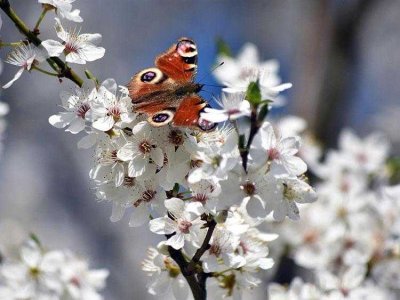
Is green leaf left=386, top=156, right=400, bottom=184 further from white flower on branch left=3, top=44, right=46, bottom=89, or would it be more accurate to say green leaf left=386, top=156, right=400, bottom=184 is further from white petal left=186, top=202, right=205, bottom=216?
white flower on branch left=3, top=44, right=46, bottom=89

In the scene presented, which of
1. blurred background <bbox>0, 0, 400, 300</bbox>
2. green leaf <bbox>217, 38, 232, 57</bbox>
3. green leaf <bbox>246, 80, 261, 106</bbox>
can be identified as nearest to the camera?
green leaf <bbox>246, 80, 261, 106</bbox>

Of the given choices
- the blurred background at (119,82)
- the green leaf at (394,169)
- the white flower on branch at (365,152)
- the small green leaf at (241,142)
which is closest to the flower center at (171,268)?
the small green leaf at (241,142)

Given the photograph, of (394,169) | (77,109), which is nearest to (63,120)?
(77,109)

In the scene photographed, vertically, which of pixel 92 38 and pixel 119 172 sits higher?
pixel 92 38

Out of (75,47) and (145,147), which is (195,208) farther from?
(75,47)

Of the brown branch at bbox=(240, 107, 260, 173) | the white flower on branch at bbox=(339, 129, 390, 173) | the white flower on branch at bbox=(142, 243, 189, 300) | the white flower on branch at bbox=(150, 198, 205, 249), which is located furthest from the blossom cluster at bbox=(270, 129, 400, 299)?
the brown branch at bbox=(240, 107, 260, 173)
